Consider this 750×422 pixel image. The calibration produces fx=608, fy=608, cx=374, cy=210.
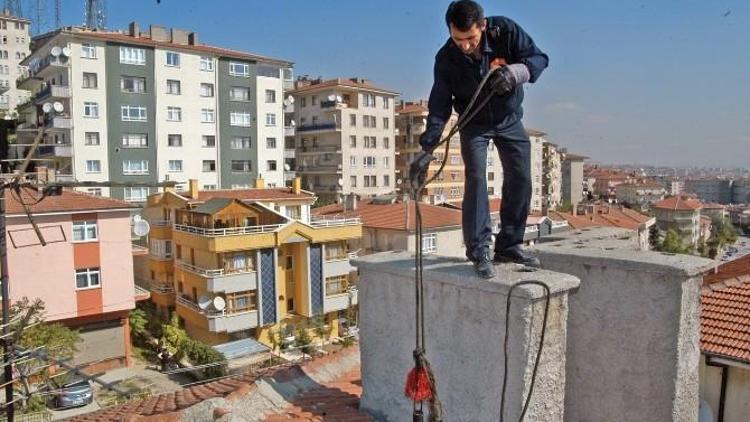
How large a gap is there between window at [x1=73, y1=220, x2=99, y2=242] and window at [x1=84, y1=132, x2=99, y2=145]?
1564 centimetres

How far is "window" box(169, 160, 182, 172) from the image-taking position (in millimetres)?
41459

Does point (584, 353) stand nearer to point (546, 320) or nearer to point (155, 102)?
point (546, 320)

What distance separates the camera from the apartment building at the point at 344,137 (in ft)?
172

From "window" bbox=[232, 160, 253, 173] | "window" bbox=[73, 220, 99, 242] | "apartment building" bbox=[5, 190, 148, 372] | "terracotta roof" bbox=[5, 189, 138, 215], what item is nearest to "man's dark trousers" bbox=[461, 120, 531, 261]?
"apartment building" bbox=[5, 190, 148, 372]

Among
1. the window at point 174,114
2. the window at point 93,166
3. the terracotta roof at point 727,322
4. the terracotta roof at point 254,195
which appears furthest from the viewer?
the window at point 174,114

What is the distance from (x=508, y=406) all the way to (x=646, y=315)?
110cm

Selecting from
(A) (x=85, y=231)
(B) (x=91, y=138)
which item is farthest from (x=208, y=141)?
A: (A) (x=85, y=231)

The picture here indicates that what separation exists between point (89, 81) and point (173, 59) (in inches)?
223

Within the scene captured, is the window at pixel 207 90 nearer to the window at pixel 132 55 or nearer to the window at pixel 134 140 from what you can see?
the window at pixel 132 55

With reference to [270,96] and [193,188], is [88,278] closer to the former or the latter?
[193,188]

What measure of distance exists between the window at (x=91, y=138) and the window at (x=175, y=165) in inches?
197

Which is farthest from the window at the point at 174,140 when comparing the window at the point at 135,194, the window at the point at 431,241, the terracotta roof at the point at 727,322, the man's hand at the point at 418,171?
the man's hand at the point at 418,171

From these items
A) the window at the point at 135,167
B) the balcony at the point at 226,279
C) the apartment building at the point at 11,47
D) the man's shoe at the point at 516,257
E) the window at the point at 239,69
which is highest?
the apartment building at the point at 11,47

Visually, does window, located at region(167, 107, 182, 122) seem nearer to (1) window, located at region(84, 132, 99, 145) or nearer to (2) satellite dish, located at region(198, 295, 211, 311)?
(1) window, located at region(84, 132, 99, 145)
